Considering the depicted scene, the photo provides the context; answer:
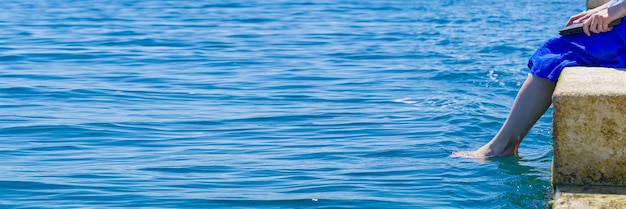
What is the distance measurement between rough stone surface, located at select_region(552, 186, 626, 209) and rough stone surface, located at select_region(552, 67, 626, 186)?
0.17 feet

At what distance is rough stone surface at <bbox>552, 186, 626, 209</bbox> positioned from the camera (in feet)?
12.6

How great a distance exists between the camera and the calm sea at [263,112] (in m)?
4.93

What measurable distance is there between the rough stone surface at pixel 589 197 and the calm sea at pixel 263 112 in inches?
16.0

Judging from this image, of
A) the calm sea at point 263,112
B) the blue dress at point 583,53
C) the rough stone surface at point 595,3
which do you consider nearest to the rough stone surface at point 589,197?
the calm sea at point 263,112

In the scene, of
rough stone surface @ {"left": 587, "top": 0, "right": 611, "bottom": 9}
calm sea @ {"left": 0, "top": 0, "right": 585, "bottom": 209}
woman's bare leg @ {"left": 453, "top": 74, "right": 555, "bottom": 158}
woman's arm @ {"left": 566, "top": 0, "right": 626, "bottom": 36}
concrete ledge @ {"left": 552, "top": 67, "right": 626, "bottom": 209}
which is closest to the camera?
concrete ledge @ {"left": 552, "top": 67, "right": 626, "bottom": 209}

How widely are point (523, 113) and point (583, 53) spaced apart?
373mm

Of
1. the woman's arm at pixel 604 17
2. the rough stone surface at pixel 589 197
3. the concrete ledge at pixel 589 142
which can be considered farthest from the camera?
the woman's arm at pixel 604 17

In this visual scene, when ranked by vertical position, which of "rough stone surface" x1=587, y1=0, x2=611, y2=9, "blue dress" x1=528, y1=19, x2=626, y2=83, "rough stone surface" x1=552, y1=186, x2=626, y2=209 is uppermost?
"rough stone surface" x1=587, y1=0, x2=611, y2=9

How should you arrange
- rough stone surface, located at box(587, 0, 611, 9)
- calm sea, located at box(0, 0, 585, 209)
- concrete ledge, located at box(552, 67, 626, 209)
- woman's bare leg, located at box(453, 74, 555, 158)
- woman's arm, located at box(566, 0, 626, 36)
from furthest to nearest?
1. rough stone surface, located at box(587, 0, 611, 9)
2. calm sea, located at box(0, 0, 585, 209)
3. woman's bare leg, located at box(453, 74, 555, 158)
4. woman's arm, located at box(566, 0, 626, 36)
5. concrete ledge, located at box(552, 67, 626, 209)

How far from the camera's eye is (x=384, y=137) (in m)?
6.31

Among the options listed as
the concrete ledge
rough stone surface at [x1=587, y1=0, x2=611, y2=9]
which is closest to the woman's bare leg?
the concrete ledge

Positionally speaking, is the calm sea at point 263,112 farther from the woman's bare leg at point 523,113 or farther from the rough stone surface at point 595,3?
the rough stone surface at point 595,3

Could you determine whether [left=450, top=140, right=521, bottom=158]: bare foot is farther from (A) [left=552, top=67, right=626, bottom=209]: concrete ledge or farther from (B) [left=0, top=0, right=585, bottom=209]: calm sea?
(A) [left=552, top=67, right=626, bottom=209]: concrete ledge

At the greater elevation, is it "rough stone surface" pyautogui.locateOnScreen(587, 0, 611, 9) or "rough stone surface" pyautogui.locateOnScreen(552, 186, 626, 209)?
"rough stone surface" pyautogui.locateOnScreen(587, 0, 611, 9)
